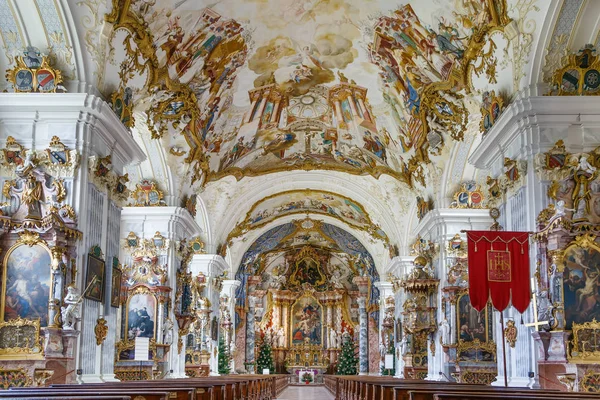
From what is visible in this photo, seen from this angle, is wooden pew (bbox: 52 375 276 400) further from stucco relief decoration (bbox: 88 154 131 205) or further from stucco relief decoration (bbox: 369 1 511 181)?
stucco relief decoration (bbox: 369 1 511 181)

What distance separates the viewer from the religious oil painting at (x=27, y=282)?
12.3 metres

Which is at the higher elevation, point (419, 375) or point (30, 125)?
point (30, 125)

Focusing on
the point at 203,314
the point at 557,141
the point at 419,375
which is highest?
the point at 557,141

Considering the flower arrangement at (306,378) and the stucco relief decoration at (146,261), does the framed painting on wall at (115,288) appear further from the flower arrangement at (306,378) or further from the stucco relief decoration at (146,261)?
the flower arrangement at (306,378)

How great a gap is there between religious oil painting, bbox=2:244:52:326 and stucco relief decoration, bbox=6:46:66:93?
2.80 m

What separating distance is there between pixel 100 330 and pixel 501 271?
720 cm

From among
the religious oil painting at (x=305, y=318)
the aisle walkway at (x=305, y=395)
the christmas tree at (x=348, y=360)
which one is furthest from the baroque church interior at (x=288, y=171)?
the religious oil painting at (x=305, y=318)

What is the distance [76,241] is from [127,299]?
7.31m

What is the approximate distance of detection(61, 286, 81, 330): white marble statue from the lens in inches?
477

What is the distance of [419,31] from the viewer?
16.9m

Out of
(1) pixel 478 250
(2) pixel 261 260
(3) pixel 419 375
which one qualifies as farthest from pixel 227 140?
(2) pixel 261 260

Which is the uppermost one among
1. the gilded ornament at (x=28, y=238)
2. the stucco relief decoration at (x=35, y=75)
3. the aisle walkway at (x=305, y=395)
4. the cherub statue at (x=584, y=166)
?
the stucco relief decoration at (x=35, y=75)

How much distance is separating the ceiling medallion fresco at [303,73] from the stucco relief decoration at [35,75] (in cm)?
142

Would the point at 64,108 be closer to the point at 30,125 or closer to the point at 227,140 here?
the point at 30,125
